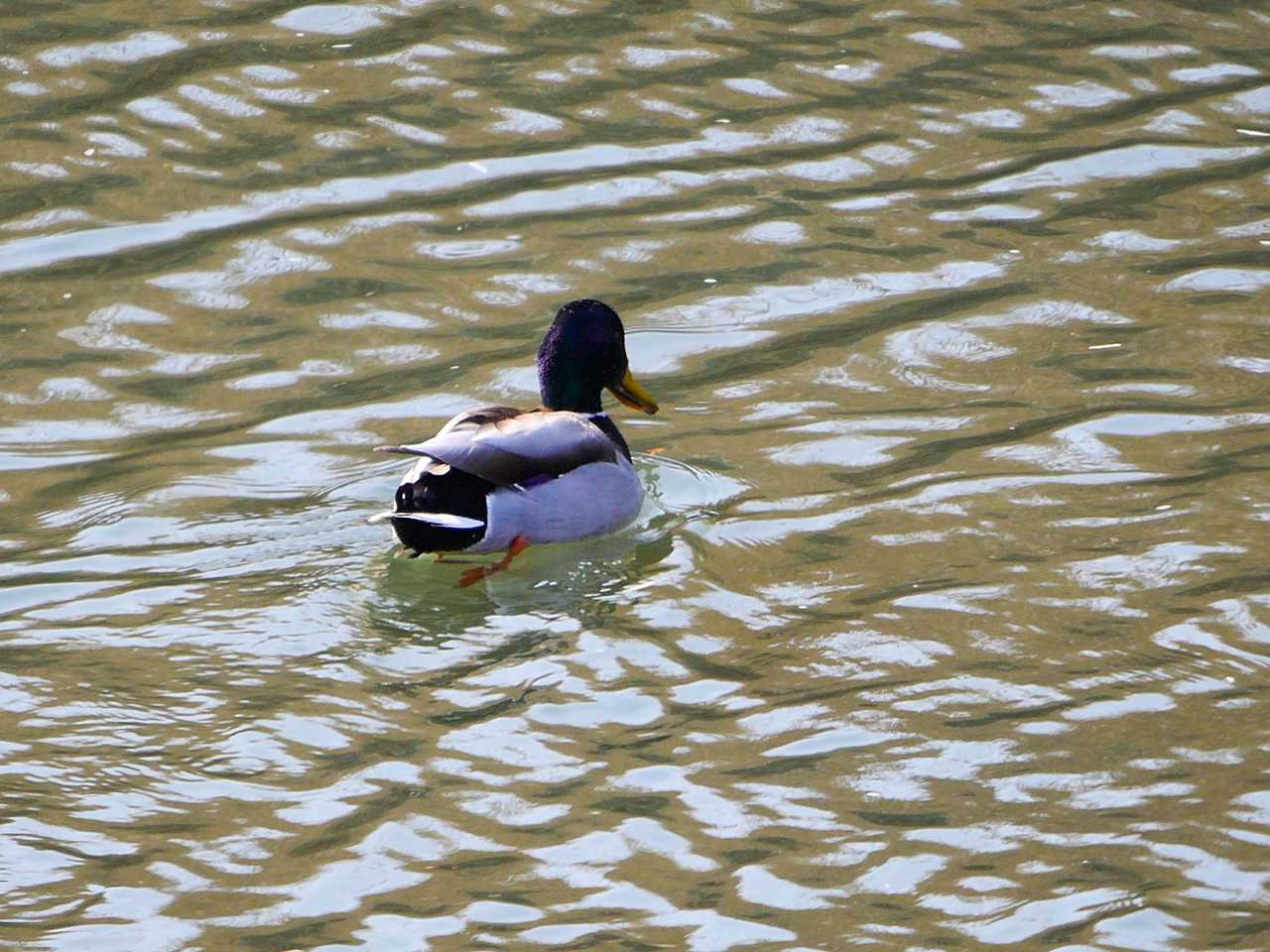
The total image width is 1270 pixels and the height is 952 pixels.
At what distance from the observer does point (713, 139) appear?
1094 centimetres

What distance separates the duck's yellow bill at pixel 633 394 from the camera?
8.45 meters

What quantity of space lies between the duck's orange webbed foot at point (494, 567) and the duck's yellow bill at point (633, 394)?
1.02 meters

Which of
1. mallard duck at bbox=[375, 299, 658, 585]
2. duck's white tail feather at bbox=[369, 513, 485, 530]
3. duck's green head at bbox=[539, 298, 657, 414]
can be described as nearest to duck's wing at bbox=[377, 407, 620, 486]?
mallard duck at bbox=[375, 299, 658, 585]

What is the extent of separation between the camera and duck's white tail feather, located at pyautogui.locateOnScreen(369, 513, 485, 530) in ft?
23.7

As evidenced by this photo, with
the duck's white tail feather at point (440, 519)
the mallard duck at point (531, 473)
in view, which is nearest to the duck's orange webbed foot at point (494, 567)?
the mallard duck at point (531, 473)

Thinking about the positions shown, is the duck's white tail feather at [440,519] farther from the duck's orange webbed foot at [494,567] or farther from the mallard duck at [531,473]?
the duck's orange webbed foot at [494,567]

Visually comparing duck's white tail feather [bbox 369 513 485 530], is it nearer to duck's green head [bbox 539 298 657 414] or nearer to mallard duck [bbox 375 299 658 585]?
mallard duck [bbox 375 299 658 585]

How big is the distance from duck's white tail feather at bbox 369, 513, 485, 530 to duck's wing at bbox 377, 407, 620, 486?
0.18 metres

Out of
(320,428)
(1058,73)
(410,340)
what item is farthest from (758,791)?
(1058,73)

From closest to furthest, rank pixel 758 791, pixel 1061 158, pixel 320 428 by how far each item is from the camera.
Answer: pixel 758 791
pixel 320 428
pixel 1061 158

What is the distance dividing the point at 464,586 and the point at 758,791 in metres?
2.02

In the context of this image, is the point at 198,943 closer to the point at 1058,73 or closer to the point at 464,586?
the point at 464,586

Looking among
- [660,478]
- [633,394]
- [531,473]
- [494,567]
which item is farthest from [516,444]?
[633,394]

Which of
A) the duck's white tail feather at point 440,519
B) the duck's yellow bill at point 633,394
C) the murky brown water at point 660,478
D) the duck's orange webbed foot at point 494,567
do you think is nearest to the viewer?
the murky brown water at point 660,478
